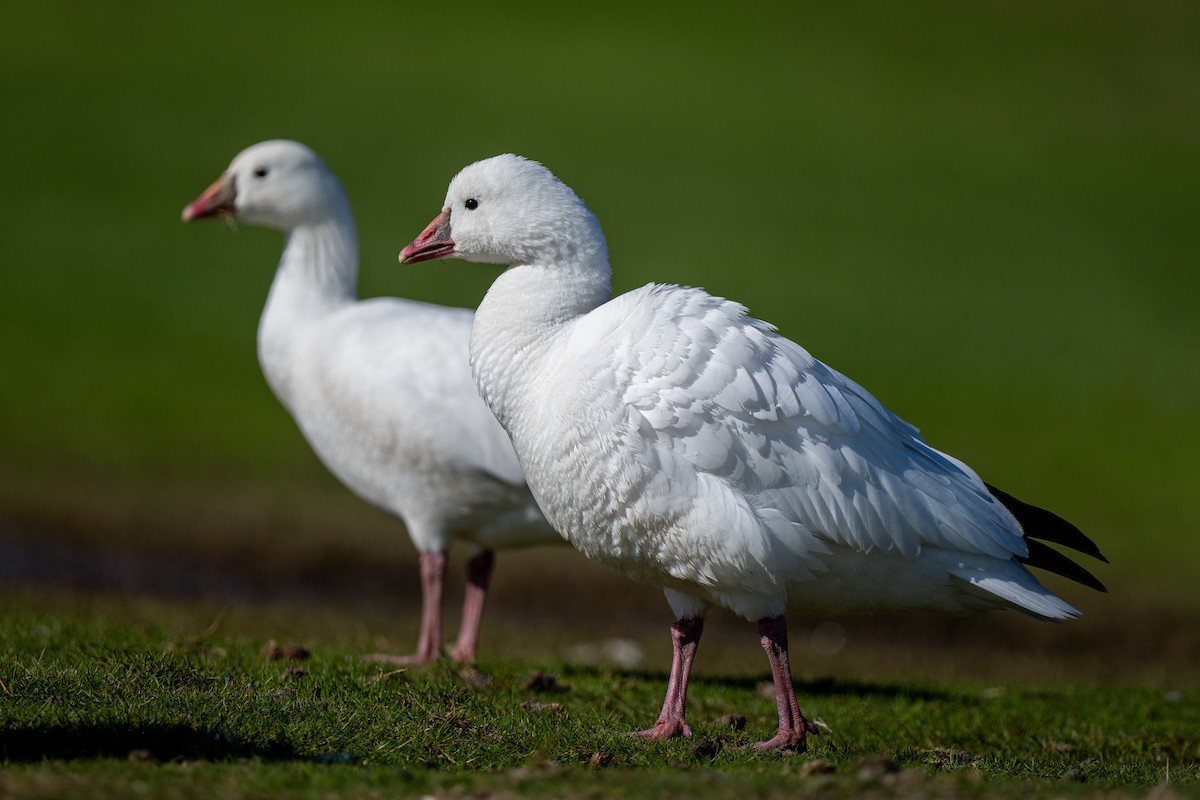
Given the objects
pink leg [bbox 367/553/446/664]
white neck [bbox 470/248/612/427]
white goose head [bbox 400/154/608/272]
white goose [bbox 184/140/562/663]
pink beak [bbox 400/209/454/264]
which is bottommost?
pink leg [bbox 367/553/446/664]

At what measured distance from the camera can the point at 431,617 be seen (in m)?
8.92

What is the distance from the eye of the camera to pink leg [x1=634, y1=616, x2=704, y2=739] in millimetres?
6523

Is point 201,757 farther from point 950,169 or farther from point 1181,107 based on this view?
point 1181,107

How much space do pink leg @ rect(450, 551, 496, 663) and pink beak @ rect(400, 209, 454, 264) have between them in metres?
2.68

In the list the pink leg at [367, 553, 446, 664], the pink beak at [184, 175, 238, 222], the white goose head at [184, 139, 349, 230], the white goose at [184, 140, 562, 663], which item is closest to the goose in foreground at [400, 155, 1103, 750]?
the white goose at [184, 140, 562, 663]

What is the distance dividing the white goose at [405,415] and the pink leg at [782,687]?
237 centimetres

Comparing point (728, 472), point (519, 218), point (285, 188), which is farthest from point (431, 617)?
point (285, 188)

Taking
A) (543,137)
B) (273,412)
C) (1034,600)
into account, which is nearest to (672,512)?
(1034,600)

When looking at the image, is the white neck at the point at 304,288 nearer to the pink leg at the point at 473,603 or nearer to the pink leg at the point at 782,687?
the pink leg at the point at 473,603

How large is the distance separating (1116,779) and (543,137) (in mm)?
21830

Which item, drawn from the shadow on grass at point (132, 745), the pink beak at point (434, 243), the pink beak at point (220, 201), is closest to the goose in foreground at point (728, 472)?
the pink beak at point (434, 243)

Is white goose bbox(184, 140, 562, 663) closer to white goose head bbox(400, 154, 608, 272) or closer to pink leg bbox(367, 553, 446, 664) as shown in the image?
pink leg bbox(367, 553, 446, 664)

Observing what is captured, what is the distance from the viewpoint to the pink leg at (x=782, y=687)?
635cm

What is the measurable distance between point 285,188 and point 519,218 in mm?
3938
